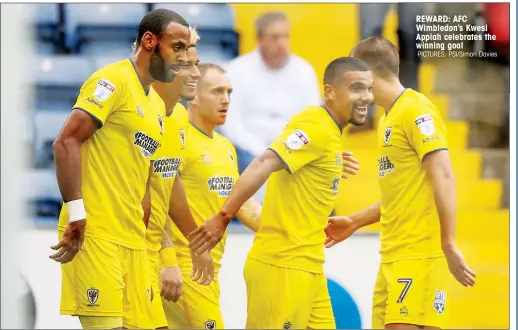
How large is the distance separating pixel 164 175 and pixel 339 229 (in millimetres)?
1040

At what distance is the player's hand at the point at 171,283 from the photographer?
4957 mm

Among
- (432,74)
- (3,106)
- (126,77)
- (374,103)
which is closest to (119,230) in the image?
(126,77)

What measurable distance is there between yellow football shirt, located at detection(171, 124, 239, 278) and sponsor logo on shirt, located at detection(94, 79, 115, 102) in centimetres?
75

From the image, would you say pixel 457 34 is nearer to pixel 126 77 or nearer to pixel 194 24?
pixel 194 24

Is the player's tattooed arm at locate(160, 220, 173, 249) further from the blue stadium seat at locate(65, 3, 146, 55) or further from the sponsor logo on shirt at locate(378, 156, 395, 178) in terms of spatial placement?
the sponsor logo on shirt at locate(378, 156, 395, 178)

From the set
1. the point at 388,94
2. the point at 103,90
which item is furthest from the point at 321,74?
the point at 103,90

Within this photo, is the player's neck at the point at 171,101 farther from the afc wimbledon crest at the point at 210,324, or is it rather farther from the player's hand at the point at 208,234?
the afc wimbledon crest at the point at 210,324

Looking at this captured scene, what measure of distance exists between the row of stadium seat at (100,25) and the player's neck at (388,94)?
0.88 metres

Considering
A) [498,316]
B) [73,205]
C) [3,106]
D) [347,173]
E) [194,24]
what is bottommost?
[498,316]

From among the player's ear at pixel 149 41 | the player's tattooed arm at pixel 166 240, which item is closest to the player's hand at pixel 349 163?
the player's tattooed arm at pixel 166 240

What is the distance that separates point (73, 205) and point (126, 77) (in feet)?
2.24

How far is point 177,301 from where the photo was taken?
5.07 metres

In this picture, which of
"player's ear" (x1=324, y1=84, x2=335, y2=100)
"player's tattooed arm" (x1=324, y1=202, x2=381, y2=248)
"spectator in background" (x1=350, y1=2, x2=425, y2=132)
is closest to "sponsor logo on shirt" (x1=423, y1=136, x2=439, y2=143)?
"spectator in background" (x1=350, y1=2, x2=425, y2=132)

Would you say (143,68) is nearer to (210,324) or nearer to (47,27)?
(47,27)
